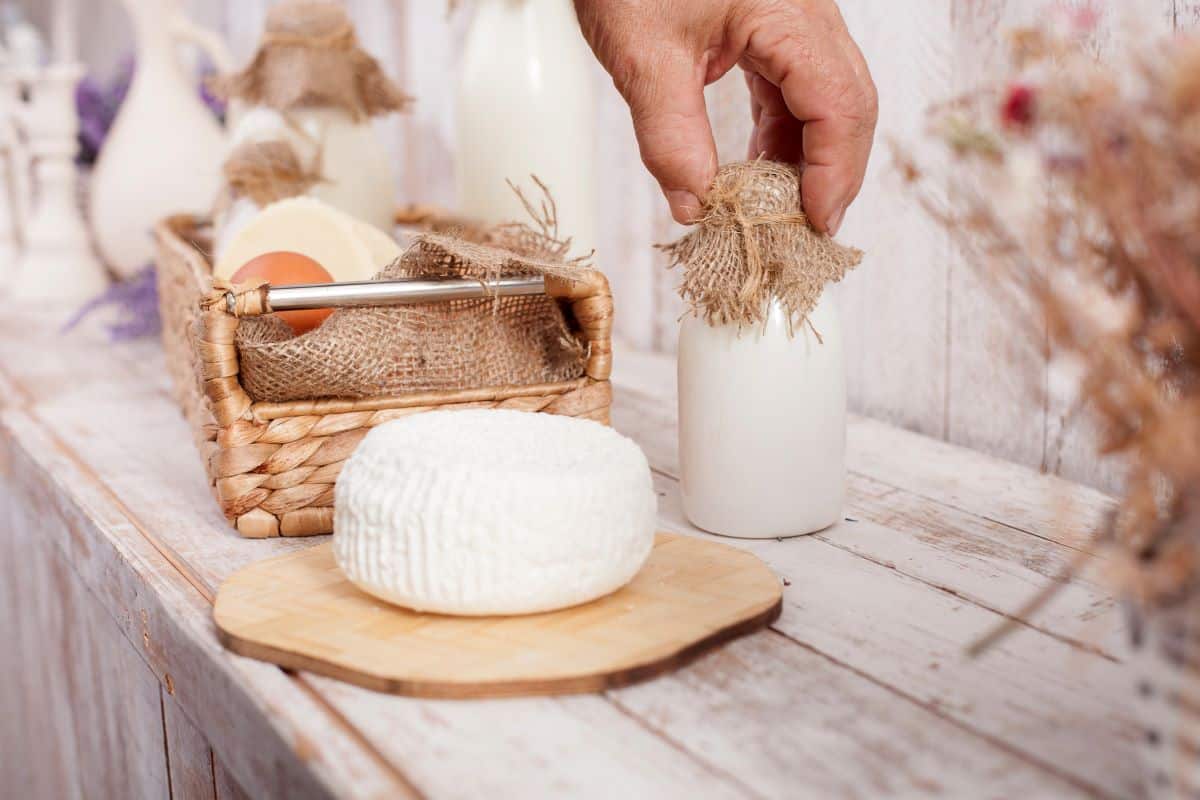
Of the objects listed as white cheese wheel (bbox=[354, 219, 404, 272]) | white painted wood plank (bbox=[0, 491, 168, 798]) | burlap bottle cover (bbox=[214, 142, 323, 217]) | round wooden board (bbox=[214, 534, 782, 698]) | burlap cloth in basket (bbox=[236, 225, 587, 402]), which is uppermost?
burlap bottle cover (bbox=[214, 142, 323, 217])

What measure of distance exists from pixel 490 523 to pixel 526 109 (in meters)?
0.61

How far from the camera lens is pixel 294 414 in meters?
0.69

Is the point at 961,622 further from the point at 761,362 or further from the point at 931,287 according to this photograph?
the point at 931,287

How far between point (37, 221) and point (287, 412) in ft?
3.60

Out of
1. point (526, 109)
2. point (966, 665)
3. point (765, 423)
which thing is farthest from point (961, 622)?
point (526, 109)

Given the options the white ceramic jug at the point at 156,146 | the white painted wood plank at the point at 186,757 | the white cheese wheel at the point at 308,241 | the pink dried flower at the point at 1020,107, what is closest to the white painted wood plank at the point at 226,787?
the white painted wood plank at the point at 186,757

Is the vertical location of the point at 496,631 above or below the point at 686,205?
below

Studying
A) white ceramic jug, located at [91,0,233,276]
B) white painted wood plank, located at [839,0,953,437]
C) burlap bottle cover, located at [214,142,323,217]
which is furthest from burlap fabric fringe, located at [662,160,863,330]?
white ceramic jug, located at [91,0,233,276]

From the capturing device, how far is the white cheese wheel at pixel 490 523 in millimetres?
529

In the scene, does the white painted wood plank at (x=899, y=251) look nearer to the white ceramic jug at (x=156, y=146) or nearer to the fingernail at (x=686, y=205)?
the fingernail at (x=686, y=205)

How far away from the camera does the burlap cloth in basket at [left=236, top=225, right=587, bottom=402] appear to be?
68cm

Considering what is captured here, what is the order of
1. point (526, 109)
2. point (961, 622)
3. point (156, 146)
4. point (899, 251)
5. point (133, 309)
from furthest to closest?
point (156, 146), point (133, 309), point (526, 109), point (899, 251), point (961, 622)

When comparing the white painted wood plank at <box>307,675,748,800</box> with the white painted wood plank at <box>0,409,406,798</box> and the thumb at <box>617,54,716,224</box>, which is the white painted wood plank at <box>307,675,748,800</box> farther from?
the thumb at <box>617,54,716,224</box>

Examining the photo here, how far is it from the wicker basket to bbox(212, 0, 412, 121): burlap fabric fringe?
1.16 feet
